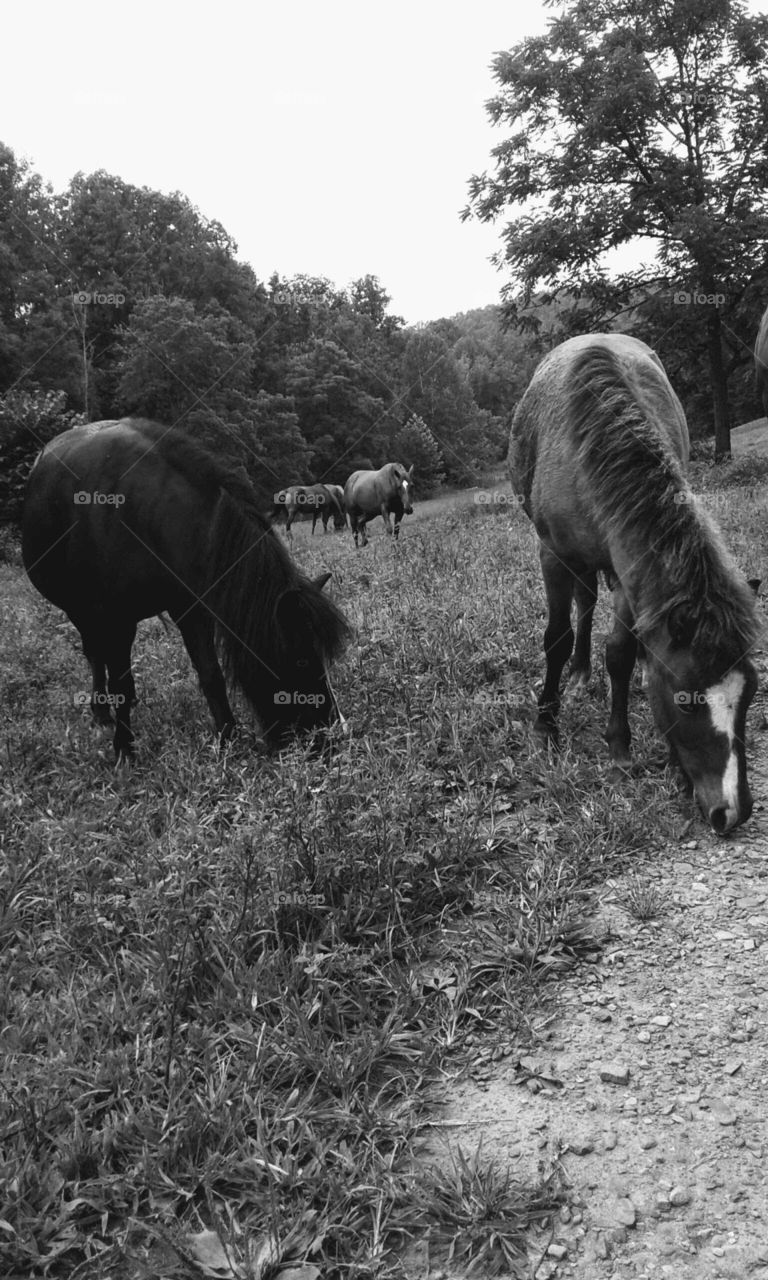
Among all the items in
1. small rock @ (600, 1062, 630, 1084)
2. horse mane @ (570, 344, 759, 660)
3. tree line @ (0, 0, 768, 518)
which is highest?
tree line @ (0, 0, 768, 518)

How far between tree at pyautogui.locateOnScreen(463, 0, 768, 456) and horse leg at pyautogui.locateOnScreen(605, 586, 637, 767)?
54.6 feet

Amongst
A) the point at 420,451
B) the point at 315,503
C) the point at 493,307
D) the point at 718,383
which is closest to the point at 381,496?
the point at 315,503

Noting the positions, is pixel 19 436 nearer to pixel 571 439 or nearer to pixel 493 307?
pixel 493 307

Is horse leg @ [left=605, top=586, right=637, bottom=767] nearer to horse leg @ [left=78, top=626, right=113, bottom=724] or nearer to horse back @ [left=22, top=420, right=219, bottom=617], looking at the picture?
horse back @ [left=22, top=420, right=219, bottom=617]

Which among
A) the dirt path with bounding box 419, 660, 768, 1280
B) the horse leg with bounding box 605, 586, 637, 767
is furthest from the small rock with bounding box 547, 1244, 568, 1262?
the horse leg with bounding box 605, 586, 637, 767

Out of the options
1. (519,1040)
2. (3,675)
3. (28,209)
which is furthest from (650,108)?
(28,209)

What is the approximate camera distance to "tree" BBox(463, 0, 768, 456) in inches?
730

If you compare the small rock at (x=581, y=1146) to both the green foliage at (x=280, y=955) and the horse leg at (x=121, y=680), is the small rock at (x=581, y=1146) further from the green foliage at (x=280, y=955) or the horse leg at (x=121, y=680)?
the horse leg at (x=121, y=680)

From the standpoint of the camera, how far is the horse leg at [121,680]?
15.9 ft

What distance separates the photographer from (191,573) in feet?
15.0

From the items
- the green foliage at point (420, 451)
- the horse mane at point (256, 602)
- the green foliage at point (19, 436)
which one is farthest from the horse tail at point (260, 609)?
the green foliage at point (420, 451)

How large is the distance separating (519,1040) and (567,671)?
312cm

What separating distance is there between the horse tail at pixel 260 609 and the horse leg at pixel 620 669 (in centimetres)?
142

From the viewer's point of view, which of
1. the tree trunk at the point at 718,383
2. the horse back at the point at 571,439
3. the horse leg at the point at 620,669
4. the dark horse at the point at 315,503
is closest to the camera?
the horse leg at the point at 620,669
